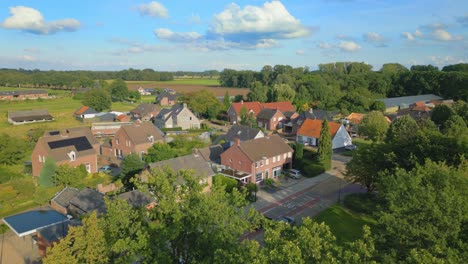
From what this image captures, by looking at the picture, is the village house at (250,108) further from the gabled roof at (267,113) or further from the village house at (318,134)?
the village house at (318,134)

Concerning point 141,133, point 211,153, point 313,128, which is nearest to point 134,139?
point 141,133

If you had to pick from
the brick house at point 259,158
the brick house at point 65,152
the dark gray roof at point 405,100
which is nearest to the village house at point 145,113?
the brick house at point 65,152

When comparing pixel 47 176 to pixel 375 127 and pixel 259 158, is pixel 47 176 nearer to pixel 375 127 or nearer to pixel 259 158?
pixel 259 158

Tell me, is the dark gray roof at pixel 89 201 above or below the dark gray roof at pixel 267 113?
below

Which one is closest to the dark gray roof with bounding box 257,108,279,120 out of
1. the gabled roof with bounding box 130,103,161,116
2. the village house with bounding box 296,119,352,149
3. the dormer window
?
the village house with bounding box 296,119,352,149

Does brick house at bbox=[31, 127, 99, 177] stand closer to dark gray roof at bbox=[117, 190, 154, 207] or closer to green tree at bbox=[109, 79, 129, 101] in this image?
dark gray roof at bbox=[117, 190, 154, 207]

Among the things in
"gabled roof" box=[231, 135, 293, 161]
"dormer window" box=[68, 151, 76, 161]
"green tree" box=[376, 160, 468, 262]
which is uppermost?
"green tree" box=[376, 160, 468, 262]

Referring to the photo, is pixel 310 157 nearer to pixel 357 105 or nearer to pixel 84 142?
pixel 84 142
